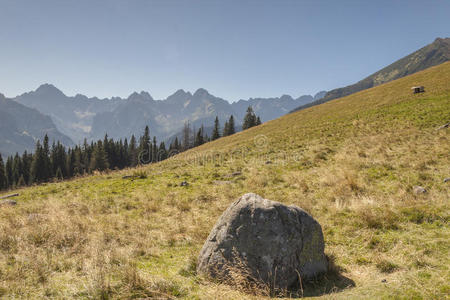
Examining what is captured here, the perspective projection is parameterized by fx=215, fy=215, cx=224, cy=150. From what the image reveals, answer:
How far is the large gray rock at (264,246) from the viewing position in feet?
14.6

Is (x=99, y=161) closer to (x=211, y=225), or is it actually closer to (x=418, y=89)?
(x=211, y=225)

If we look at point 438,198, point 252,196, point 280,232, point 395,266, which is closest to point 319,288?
point 280,232

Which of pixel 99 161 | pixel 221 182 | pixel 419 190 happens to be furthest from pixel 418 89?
pixel 99 161

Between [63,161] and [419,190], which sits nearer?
[419,190]

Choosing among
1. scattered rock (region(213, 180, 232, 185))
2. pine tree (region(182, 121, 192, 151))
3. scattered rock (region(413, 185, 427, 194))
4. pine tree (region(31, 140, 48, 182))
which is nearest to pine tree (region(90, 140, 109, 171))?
pine tree (region(31, 140, 48, 182))

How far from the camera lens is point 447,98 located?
23.3 meters

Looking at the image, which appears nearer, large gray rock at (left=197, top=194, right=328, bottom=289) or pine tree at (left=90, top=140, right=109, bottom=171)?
large gray rock at (left=197, top=194, right=328, bottom=289)

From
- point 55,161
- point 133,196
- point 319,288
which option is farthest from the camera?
point 55,161

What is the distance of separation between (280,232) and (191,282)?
215 centimetres

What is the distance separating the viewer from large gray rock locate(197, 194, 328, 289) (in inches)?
175

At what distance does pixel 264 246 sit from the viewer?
4570 millimetres

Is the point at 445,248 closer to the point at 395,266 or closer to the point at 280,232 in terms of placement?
the point at 395,266

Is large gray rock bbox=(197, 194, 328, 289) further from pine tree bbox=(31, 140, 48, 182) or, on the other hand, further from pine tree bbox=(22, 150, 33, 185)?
pine tree bbox=(22, 150, 33, 185)

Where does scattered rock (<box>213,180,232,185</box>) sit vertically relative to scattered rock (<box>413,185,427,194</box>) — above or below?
above
